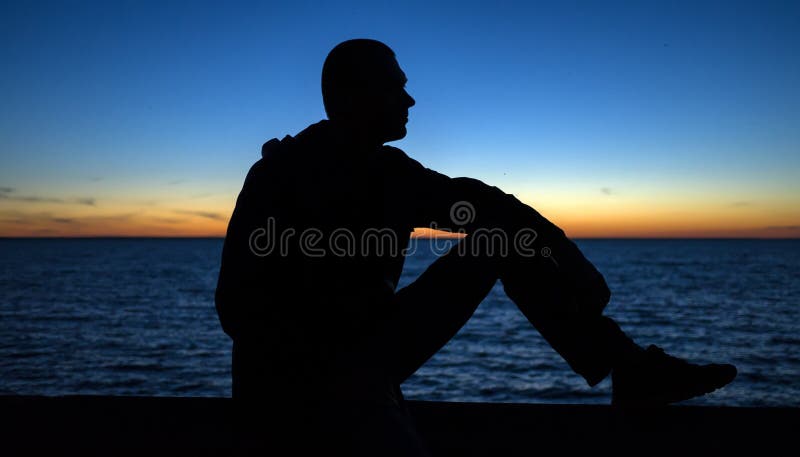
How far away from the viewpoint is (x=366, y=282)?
188 centimetres

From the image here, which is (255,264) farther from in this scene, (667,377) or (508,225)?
(667,377)

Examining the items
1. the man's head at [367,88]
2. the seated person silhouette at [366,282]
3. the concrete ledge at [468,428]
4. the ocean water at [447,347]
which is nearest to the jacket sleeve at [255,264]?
the seated person silhouette at [366,282]

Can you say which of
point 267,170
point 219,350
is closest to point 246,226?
point 267,170

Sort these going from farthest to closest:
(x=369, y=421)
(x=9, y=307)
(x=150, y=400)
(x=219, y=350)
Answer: (x=9, y=307) < (x=219, y=350) < (x=150, y=400) < (x=369, y=421)

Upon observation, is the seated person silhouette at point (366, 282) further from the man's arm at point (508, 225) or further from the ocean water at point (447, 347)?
the ocean water at point (447, 347)

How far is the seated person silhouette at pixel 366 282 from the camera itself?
5.57 ft

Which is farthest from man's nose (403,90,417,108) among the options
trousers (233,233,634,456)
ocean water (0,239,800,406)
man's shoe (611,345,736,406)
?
ocean water (0,239,800,406)

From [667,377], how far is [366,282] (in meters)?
1.12

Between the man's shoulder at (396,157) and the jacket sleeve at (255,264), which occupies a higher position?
the man's shoulder at (396,157)

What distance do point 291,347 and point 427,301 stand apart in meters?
0.49

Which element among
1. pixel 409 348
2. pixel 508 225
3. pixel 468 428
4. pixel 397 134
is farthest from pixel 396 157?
pixel 468 428

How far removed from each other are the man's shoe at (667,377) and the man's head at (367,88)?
3.91 feet

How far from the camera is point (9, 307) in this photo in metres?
33.6

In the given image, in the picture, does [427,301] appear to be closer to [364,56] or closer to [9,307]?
[364,56]
